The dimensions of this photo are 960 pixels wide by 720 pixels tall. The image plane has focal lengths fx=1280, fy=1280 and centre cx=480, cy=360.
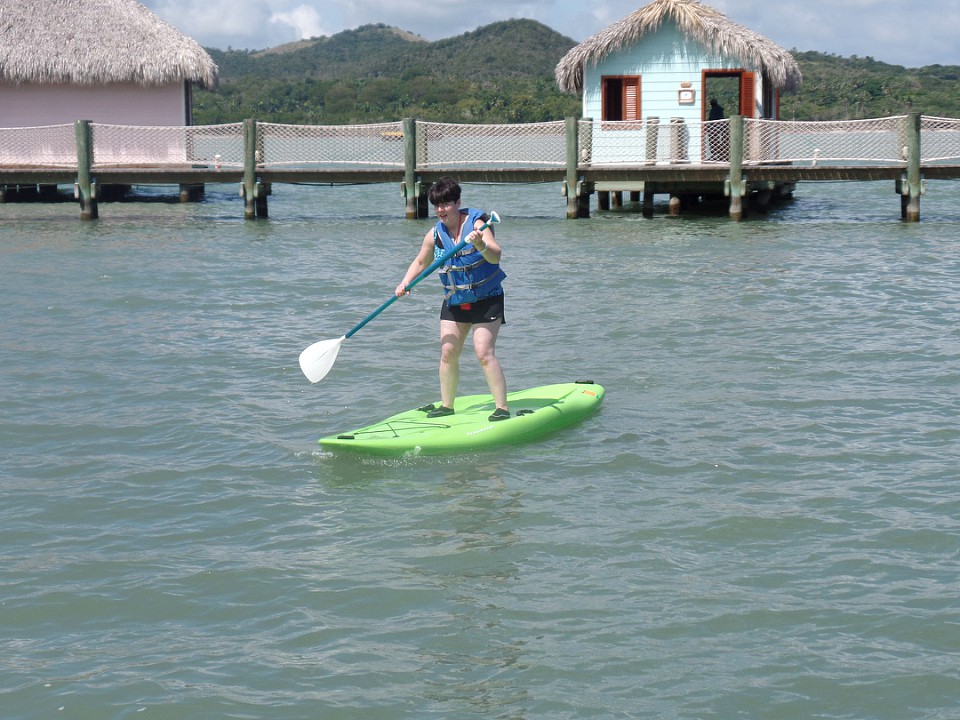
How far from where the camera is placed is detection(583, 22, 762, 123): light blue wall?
22891 millimetres

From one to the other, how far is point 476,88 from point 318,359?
236ft

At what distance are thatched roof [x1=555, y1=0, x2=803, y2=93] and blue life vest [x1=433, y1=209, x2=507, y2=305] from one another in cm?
1598

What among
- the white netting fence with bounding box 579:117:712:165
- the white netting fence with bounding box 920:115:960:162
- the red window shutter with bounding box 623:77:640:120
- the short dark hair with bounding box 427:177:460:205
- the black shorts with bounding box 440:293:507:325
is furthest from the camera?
the red window shutter with bounding box 623:77:640:120

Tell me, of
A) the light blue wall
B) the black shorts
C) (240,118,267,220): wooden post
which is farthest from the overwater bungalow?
the black shorts

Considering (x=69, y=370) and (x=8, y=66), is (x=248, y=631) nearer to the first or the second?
(x=69, y=370)

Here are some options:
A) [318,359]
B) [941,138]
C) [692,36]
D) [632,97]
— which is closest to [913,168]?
[941,138]

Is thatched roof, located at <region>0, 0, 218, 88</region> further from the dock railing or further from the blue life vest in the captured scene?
the blue life vest

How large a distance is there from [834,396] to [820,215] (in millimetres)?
15501

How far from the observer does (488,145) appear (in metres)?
21.8

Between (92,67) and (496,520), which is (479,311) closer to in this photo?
(496,520)

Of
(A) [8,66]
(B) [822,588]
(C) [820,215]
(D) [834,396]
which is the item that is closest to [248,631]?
(B) [822,588]

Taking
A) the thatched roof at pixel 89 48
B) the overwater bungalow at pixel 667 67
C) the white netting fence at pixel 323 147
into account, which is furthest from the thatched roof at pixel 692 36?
the thatched roof at pixel 89 48

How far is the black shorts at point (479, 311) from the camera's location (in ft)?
25.9

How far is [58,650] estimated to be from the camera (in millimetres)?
5258
